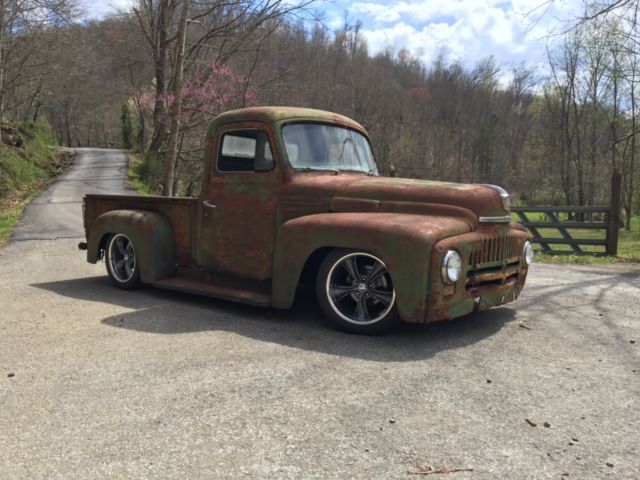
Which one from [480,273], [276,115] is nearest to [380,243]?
[480,273]

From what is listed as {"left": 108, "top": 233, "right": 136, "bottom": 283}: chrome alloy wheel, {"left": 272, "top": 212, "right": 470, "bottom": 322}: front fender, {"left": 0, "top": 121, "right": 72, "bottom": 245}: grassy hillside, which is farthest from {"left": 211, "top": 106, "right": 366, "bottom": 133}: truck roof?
{"left": 0, "top": 121, "right": 72, "bottom": 245}: grassy hillside

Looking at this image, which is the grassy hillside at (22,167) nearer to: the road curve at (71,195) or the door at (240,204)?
the road curve at (71,195)

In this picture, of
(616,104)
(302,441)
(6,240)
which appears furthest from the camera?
(616,104)

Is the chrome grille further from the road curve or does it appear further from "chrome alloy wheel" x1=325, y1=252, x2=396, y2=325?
the road curve

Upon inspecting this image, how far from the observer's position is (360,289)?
452 centimetres

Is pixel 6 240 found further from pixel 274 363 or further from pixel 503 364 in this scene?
pixel 503 364

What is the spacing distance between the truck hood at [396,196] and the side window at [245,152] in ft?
1.46

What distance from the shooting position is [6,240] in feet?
39.3

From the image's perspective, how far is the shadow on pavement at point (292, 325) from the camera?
4.20 m

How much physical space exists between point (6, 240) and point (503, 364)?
1176 cm

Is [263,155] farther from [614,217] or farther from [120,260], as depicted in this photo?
[614,217]

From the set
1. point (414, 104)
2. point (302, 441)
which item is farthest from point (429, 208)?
point (414, 104)

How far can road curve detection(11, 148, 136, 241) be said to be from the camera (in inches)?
527

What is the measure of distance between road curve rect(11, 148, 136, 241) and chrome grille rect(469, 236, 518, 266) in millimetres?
10766
